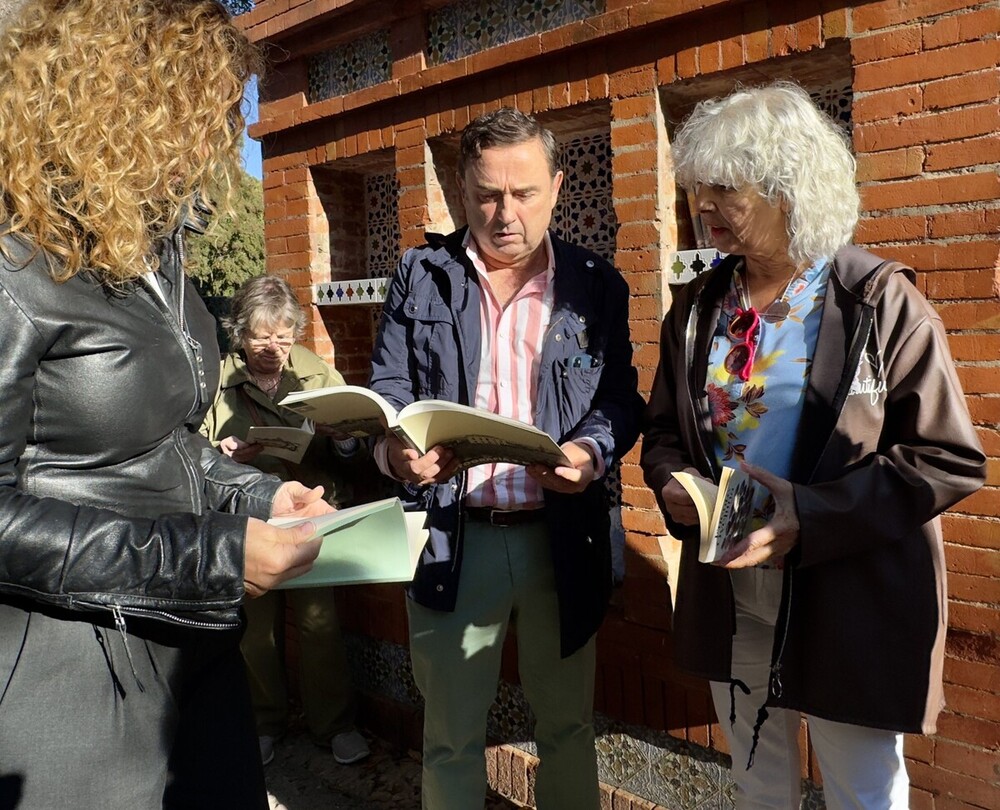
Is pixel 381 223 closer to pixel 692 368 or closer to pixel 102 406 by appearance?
pixel 692 368

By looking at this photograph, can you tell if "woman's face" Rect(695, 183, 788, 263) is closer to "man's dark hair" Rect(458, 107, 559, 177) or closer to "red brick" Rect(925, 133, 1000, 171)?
"man's dark hair" Rect(458, 107, 559, 177)

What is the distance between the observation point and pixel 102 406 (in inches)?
58.8

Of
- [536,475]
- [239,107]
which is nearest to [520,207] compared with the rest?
[536,475]

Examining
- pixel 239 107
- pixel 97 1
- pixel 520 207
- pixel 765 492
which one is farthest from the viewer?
pixel 520 207

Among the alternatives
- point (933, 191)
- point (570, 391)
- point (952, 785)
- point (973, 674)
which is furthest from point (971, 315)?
point (952, 785)

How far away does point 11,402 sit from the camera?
4.49 feet

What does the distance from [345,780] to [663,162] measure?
118 inches

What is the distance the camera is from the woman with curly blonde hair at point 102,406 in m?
1.42

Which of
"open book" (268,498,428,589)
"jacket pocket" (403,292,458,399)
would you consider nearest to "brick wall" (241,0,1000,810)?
"jacket pocket" (403,292,458,399)

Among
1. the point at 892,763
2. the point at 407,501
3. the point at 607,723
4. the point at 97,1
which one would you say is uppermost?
the point at 97,1

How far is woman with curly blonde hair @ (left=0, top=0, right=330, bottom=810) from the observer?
142 cm

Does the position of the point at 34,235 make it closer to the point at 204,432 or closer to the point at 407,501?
the point at 407,501

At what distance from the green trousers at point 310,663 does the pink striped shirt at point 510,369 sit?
1.93m

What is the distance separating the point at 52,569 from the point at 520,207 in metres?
1.67
